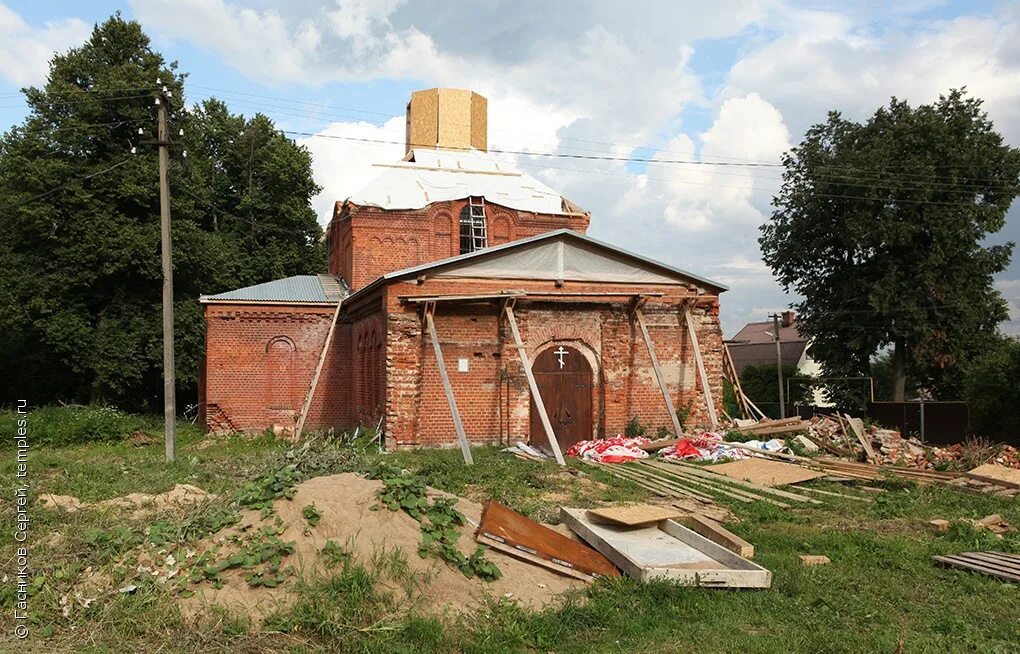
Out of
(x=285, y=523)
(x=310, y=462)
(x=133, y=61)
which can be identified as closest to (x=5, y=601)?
(x=285, y=523)

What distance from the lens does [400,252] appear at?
23.7m

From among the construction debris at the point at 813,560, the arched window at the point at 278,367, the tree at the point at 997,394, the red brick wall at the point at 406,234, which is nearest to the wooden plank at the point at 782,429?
the tree at the point at 997,394

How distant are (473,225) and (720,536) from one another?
17181mm

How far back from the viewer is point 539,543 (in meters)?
7.34

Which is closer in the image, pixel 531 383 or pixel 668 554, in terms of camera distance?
pixel 668 554

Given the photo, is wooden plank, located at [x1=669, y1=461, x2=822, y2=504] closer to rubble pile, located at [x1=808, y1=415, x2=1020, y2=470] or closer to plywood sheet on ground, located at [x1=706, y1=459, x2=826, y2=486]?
plywood sheet on ground, located at [x1=706, y1=459, x2=826, y2=486]

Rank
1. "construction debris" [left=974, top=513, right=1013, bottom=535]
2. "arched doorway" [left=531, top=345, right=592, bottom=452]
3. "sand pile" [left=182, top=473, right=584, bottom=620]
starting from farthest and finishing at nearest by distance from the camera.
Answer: "arched doorway" [left=531, top=345, right=592, bottom=452], "construction debris" [left=974, top=513, right=1013, bottom=535], "sand pile" [left=182, top=473, right=584, bottom=620]

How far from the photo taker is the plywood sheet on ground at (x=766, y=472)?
1250 centimetres

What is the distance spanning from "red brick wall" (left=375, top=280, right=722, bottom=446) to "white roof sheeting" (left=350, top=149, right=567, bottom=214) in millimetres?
7833

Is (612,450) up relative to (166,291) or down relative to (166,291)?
down

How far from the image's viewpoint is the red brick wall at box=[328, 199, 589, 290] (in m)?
23.5

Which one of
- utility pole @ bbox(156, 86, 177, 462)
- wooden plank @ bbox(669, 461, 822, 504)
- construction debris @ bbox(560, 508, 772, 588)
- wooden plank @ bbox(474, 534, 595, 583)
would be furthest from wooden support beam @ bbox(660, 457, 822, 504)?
utility pole @ bbox(156, 86, 177, 462)

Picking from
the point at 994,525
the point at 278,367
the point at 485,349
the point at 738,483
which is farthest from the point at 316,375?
the point at 994,525

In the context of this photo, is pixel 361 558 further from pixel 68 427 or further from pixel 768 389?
pixel 768 389
